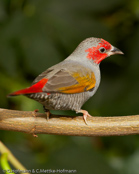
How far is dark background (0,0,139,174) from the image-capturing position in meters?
2.87

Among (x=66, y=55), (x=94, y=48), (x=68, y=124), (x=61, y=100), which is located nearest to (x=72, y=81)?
(x=61, y=100)

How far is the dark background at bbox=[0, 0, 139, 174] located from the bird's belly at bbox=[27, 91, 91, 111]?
641 mm

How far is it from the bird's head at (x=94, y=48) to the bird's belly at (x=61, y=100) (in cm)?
34

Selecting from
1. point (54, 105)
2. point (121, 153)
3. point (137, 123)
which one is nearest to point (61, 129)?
point (54, 105)

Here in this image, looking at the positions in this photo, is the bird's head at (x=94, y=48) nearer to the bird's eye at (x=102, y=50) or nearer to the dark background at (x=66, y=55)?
the bird's eye at (x=102, y=50)

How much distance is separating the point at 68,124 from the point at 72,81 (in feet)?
0.93

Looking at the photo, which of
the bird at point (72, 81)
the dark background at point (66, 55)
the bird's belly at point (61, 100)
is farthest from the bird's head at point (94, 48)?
the dark background at point (66, 55)

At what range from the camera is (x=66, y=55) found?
3.11 metres

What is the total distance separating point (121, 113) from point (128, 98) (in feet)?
0.53

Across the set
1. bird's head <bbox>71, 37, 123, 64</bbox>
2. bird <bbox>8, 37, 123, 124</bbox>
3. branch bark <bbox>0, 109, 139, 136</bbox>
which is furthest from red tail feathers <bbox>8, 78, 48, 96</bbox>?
bird's head <bbox>71, 37, 123, 64</bbox>

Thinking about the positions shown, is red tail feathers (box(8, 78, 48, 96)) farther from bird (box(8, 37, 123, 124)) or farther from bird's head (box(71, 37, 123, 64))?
bird's head (box(71, 37, 123, 64))

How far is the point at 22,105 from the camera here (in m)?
3.70

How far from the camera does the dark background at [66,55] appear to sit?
287 cm

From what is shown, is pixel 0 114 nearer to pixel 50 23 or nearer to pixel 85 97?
pixel 85 97
